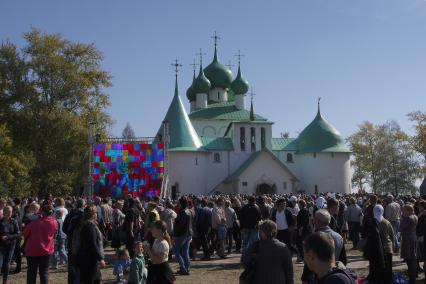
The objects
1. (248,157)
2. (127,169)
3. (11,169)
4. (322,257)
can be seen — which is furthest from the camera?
(248,157)

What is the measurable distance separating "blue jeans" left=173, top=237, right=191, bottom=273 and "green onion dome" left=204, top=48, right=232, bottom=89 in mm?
47564

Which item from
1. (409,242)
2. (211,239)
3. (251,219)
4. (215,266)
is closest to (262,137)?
(211,239)

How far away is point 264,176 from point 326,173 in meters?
6.73

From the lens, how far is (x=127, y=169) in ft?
115

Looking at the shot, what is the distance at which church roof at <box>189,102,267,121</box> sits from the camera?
5519 centimetres

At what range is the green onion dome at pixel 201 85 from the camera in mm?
57000

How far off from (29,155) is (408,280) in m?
29.4

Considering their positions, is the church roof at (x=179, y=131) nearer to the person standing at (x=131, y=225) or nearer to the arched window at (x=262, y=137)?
the arched window at (x=262, y=137)

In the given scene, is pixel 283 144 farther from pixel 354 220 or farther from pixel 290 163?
pixel 354 220

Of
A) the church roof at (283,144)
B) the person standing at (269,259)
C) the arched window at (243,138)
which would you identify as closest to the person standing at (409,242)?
the person standing at (269,259)

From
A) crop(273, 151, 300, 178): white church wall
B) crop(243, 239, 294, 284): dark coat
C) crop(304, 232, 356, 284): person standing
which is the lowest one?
crop(243, 239, 294, 284): dark coat

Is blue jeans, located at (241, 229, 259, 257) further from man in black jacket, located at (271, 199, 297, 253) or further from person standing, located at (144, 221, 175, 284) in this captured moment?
person standing, located at (144, 221, 175, 284)

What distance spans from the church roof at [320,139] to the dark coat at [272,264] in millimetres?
45038

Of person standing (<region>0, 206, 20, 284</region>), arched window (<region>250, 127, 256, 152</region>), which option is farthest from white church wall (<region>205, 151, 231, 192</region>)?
person standing (<region>0, 206, 20, 284</region>)
